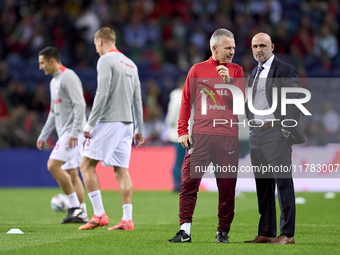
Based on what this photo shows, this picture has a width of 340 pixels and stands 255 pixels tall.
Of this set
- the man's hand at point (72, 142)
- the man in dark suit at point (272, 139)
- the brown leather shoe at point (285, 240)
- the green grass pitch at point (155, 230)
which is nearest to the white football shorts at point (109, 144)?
the man's hand at point (72, 142)

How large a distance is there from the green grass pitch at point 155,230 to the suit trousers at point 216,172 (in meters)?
0.32

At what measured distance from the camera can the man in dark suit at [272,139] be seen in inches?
238

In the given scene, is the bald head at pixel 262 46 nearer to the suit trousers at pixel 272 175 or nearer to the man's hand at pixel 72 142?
the suit trousers at pixel 272 175

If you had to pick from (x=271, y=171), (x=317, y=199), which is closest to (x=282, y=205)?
(x=271, y=171)

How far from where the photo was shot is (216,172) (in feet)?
20.2

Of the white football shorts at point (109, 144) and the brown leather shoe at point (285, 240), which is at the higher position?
the white football shorts at point (109, 144)

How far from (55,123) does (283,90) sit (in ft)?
12.9

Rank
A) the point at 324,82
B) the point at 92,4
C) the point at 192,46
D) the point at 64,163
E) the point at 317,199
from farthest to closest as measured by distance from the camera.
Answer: the point at 92,4 < the point at 192,46 < the point at 324,82 < the point at 317,199 < the point at 64,163

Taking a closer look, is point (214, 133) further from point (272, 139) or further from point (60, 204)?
point (60, 204)

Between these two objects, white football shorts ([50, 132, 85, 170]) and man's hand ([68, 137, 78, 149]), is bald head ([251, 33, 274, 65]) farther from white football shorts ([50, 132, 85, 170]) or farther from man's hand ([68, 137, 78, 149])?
white football shorts ([50, 132, 85, 170])

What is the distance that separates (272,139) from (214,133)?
0.56 m

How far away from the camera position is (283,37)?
1886cm

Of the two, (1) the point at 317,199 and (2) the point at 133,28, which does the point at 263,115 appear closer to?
(1) the point at 317,199

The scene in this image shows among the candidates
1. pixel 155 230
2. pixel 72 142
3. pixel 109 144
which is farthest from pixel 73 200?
pixel 155 230
